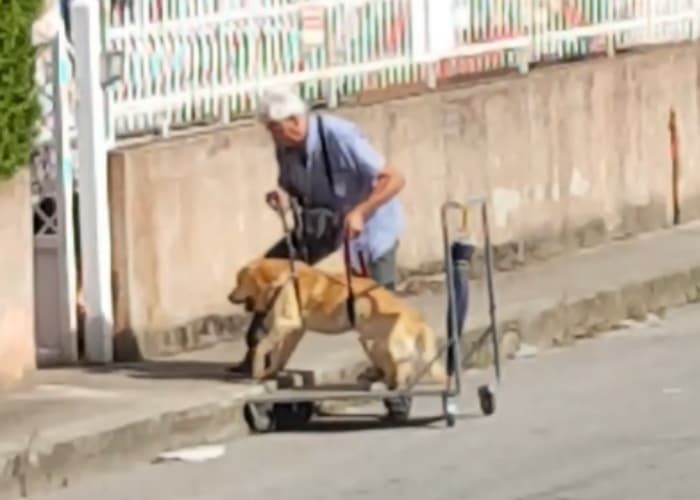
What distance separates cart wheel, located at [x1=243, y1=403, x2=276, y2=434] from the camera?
1139cm

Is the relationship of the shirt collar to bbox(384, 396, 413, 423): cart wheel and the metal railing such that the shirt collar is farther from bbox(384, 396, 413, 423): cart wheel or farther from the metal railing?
the metal railing

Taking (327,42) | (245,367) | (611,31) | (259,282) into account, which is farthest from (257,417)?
(611,31)

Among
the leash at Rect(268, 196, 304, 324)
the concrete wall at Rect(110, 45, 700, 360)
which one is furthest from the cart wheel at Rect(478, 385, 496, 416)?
the concrete wall at Rect(110, 45, 700, 360)

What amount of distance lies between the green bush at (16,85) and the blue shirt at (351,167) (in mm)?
1205

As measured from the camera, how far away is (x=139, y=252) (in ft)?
41.7

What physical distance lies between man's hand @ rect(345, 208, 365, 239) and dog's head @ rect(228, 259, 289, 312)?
353 millimetres

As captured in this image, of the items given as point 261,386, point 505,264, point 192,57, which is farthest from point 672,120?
point 261,386

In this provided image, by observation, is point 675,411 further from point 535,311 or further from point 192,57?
point 192,57

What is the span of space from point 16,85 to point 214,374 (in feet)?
5.48

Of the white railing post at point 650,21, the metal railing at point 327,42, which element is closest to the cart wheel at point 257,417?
the metal railing at point 327,42

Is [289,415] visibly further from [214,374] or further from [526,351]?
[526,351]

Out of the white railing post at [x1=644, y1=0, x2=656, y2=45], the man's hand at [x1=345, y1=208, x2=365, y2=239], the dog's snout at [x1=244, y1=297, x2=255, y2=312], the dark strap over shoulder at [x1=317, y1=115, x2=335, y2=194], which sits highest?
the white railing post at [x1=644, y1=0, x2=656, y2=45]

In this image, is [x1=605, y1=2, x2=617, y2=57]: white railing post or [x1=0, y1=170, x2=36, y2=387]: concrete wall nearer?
[x1=0, y1=170, x2=36, y2=387]: concrete wall

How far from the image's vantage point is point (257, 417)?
1141 cm
